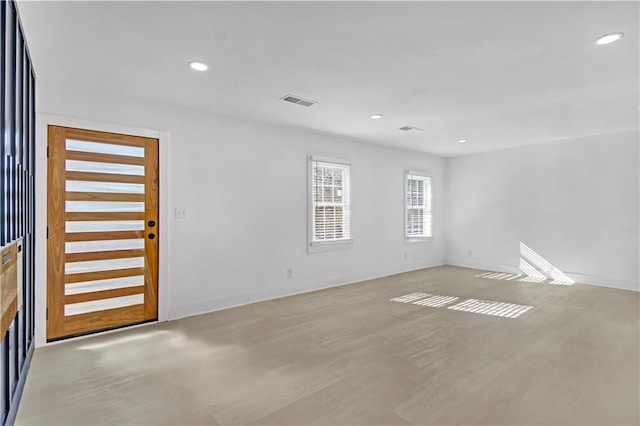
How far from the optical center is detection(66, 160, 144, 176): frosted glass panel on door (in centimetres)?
329

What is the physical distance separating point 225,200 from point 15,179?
232 centimetres

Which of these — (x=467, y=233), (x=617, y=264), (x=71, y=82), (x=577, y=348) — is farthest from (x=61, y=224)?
(x=617, y=264)

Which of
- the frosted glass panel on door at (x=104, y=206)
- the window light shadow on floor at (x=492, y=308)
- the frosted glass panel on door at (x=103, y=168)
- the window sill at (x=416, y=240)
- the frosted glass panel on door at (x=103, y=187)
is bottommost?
the window light shadow on floor at (x=492, y=308)

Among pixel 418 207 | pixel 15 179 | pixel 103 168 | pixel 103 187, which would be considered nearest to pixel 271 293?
pixel 103 187

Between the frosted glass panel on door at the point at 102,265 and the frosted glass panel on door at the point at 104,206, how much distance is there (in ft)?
1.74

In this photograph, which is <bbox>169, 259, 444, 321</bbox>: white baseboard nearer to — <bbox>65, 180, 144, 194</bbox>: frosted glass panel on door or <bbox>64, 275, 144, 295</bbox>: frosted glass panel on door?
<bbox>64, 275, 144, 295</bbox>: frosted glass panel on door

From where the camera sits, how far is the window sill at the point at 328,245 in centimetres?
525

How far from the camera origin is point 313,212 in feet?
17.2

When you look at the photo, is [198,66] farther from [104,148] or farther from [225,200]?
[225,200]

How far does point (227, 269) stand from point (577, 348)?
3802 mm

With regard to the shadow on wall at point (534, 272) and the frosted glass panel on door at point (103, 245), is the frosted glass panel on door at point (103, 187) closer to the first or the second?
the frosted glass panel on door at point (103, 245)

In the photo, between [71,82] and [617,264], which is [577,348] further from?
[71,82]

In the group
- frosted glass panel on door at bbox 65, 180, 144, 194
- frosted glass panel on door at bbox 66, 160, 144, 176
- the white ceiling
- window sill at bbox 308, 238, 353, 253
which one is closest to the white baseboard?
window sill at bbox 308, 238, 353, 253

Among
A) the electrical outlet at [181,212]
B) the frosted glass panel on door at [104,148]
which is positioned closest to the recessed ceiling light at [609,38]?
the electrical outlet at [181,212]
